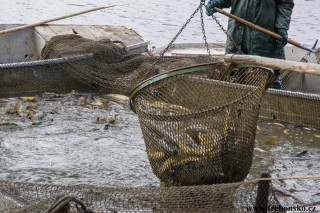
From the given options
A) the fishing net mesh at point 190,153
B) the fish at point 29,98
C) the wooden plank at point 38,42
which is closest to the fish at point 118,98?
the fish at point 29,98

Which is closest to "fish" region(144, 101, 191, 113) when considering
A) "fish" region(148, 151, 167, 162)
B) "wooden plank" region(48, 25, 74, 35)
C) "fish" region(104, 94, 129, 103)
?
"fish" region(148, 151, 167, 162)

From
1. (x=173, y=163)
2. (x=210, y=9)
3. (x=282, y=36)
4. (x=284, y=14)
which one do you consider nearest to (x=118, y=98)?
(x=210, y=9)

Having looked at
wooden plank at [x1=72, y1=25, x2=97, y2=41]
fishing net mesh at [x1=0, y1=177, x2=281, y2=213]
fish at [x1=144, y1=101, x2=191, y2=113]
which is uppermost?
fish at [x1=144, y1=101, x2=191, y2=113]

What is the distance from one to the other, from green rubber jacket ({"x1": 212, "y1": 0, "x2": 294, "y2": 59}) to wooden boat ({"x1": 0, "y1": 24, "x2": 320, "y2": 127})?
0.82m

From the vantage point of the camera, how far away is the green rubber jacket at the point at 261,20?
8883 millimetres

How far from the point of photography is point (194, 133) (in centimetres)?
538

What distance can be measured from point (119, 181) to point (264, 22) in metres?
3.54

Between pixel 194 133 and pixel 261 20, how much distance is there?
3.95 meters

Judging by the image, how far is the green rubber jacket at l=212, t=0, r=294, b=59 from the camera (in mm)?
8883

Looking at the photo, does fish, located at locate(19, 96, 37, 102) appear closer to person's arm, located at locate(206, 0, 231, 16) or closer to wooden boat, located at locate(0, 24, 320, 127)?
wooden boat, located at locate(0, 24, 320, 127)

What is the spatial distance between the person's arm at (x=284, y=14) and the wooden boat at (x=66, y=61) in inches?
39.9

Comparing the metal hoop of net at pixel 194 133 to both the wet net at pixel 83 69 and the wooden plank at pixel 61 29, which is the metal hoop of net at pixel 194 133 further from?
the wooden plank at pixel 61 29

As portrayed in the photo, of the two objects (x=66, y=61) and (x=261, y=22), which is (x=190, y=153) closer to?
(x=261, y=22)

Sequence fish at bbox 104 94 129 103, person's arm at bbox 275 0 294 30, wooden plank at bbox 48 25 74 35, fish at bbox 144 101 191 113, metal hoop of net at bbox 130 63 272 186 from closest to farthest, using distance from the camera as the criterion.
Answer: metal hoop of net at bbox 130 63 272 186, fish at bbox 144 101 191 113, person's arm at bbox 275 0 294 30, fish at bbox 104 94 129 103, wooden plank at bbox 48 25 74 35
